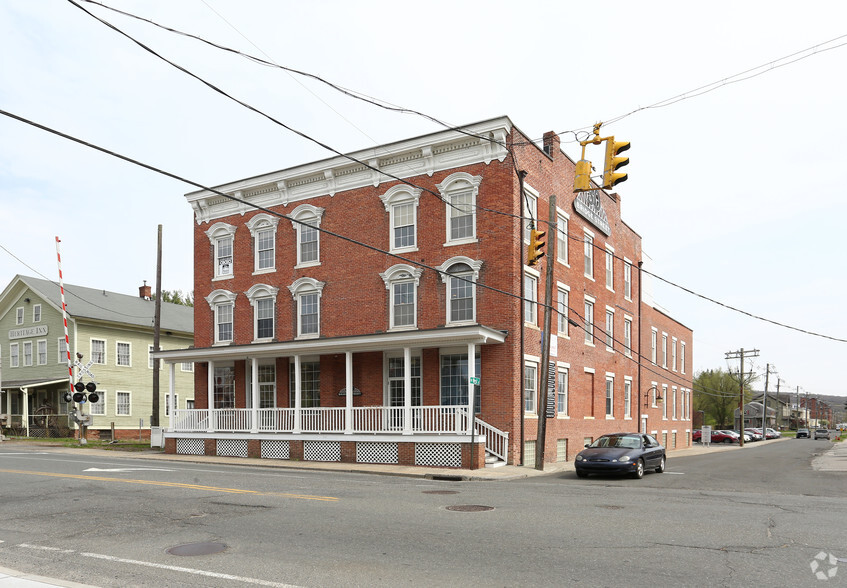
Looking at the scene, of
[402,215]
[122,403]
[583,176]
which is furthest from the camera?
[122,403]

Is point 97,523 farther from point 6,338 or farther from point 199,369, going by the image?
point 6,338

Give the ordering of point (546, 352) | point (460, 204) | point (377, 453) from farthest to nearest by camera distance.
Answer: point (460, 204) < point (377, 453) < point (546, 352)

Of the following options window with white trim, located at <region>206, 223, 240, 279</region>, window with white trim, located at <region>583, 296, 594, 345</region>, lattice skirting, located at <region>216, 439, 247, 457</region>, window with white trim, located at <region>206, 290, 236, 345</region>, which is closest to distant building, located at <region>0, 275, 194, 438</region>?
window with white trim, located at <region>206, 290, 236, 345</region>

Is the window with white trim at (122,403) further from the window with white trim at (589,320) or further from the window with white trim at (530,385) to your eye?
the window with white trim at (589,320)

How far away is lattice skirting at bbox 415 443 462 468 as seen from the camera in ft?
72.2

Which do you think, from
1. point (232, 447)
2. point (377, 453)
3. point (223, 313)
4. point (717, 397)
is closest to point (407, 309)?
point (377, 453)

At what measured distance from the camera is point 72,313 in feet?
135

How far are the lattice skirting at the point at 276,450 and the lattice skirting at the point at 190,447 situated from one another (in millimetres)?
3386

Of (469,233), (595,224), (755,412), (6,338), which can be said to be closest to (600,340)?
(595,224)

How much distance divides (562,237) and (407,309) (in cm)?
722

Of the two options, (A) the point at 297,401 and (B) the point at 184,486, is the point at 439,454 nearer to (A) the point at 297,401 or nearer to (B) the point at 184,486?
(A) the point at 297,401

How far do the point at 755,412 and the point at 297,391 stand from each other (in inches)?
4998

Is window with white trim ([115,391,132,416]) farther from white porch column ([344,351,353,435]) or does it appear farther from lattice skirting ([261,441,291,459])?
white porch column ([344,351,353,435])

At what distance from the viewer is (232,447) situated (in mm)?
27656
